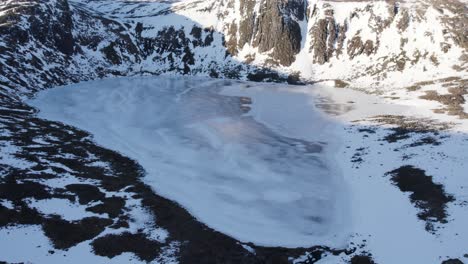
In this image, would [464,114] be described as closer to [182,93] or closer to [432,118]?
[432,118]

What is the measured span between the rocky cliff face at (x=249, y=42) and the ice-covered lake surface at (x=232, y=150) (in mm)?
22368

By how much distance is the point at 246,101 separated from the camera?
317 ft

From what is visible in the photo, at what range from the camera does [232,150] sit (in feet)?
196

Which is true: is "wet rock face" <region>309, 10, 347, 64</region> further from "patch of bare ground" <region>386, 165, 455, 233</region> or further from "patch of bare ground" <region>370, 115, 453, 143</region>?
"patch of bare ground" <region>386, 165, 455, 233</region>

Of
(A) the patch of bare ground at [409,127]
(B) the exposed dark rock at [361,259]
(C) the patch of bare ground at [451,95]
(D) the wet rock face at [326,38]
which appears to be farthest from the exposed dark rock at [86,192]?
(D) the wet rock face at [326,38]

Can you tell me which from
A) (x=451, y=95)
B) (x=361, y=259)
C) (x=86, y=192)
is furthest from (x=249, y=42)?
(x=361, y=259)

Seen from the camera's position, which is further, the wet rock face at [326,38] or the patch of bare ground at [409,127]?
the wet rock face at [326,38]

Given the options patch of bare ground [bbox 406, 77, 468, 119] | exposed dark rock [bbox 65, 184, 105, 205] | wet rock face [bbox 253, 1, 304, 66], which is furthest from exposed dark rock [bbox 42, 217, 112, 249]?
wet rock face [bbox 253, 1, 304, 66]

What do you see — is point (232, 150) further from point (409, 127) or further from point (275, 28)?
point (275, 28)

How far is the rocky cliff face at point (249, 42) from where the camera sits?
11519 cm

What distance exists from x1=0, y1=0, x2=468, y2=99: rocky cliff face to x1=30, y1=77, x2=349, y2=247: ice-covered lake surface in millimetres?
22368

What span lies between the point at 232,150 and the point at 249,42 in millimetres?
98885

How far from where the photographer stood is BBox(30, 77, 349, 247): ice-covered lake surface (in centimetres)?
4044

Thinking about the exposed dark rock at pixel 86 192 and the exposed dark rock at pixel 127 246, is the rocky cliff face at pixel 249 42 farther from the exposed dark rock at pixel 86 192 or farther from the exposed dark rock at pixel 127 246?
the exposed dark rock at pixel 127 246
